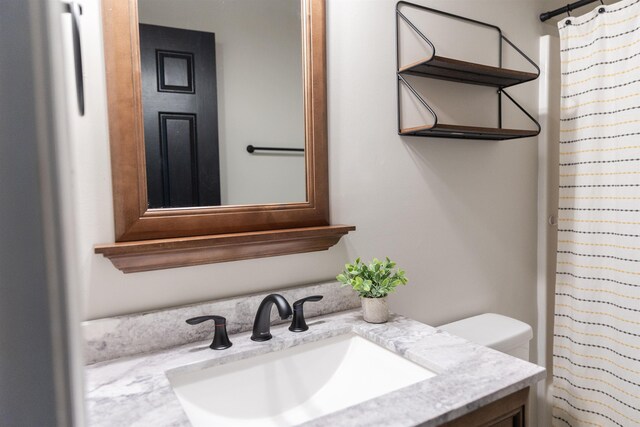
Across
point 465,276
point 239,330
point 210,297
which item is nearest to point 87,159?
point 210,297

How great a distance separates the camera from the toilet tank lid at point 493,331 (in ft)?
4.43

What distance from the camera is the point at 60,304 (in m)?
0.14

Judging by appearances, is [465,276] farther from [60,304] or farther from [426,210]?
[60,304]

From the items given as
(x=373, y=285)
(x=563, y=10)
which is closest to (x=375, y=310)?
(x=373, y=285)

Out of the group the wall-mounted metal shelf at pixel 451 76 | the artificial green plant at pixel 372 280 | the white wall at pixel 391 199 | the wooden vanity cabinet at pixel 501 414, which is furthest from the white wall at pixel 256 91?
the wooden vanity cabinet at pixel 501 414

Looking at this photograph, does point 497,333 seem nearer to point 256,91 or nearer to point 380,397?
point 380,397

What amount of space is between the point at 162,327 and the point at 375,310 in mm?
573

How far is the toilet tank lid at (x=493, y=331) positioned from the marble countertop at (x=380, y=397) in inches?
15.1

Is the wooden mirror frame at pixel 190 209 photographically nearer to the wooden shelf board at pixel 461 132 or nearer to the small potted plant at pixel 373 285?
the small potted plant at pixel 373 285

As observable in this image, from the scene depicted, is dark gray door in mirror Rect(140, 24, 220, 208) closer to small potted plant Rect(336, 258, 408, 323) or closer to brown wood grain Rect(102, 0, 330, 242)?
brown wood grain Rect(102, 0, 330, 242)

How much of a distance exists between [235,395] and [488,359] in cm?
60

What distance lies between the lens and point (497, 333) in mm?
1398

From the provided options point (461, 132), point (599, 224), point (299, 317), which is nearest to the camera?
point (299, 317)

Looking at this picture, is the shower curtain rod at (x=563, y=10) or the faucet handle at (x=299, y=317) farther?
the shower curtain rod at (x=563, y=10)
